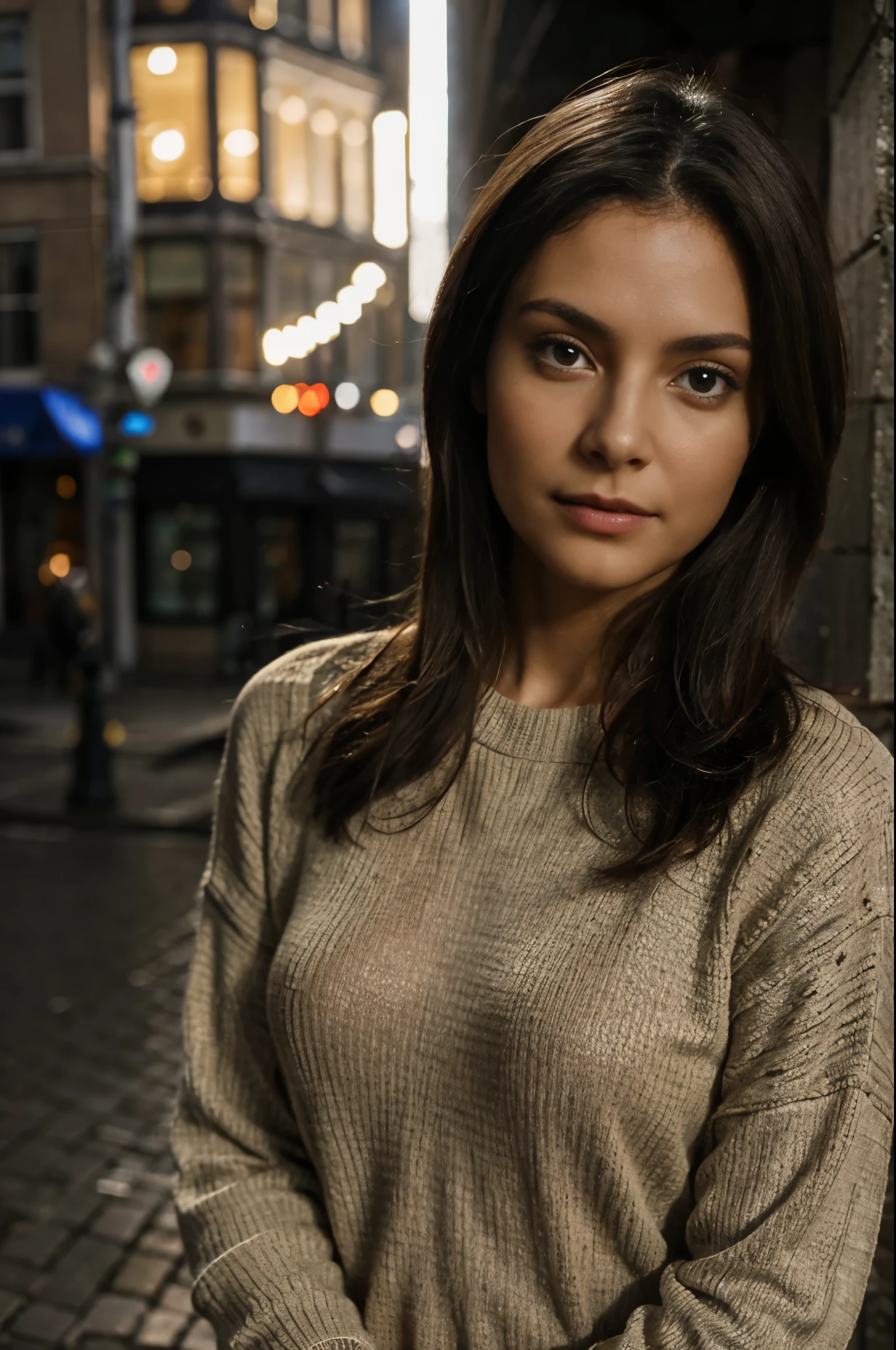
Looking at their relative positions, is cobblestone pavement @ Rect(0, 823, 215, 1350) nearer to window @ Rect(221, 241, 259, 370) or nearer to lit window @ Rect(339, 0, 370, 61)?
window @ Rect(221, 241, 259, 370)

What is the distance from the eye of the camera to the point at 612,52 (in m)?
3.29

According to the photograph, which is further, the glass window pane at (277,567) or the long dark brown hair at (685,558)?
the glass window pane at (277,567)

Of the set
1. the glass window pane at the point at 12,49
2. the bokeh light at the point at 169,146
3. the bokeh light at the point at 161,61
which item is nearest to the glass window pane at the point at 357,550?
the bokeh light at the point at 169,146

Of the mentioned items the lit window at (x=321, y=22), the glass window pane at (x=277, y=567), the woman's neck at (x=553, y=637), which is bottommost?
the glass window pane at (x=277, y=567)

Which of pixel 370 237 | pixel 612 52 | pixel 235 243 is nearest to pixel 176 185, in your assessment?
pixel 235 243

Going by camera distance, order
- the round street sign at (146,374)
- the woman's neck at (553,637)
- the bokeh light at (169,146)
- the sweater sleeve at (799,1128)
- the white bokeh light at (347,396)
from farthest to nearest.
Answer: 1. the white bokeh light at (347,396)
2. the bokeh light at (169,146)
3. the round street sign at (146,374)
4. the woman's neck at (553,637)
5. the sweater sleeve at (799,1128)

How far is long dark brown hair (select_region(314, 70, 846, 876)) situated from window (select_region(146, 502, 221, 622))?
58.6 ft

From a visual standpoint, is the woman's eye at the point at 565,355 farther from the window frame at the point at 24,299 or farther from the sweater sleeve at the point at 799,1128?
the window frame at the point at 24,299

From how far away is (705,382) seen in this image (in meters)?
1.24

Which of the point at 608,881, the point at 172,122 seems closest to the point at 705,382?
the point at 608,881

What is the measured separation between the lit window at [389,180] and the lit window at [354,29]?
1.10m

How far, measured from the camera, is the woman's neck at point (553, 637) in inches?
57.1

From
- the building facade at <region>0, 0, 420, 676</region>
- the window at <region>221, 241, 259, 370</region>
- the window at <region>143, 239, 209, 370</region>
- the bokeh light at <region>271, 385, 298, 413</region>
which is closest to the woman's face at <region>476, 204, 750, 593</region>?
the bokeh light at <region>271, 385, 298, 413</region>

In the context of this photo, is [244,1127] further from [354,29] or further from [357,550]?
[354,29]
